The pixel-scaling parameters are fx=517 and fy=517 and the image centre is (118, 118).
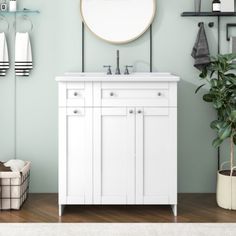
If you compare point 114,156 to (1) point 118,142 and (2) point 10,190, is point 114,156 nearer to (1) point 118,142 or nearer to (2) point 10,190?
(1) point 118,142

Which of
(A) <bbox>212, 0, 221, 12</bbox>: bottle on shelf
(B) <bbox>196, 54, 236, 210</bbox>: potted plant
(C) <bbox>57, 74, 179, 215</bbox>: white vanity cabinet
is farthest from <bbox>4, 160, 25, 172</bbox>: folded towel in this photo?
(A) <bbox>212, 0, 221, 12</bbox>: bottle on shelf

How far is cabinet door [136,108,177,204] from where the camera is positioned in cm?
389

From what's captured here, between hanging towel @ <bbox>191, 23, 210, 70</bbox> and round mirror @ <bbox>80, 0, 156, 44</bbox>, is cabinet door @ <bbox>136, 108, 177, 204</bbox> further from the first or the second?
round mirror @ <bbox>80, 0, 156, 44</bbox>

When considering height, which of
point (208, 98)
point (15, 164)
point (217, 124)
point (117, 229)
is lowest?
point (117, 229)

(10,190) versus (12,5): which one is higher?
(12,5)

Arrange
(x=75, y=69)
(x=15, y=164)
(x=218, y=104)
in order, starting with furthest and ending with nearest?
1. (x=75, y=69)
2. (x=15, y=164)
3. (x=218, y=104)

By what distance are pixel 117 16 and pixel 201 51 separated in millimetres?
780

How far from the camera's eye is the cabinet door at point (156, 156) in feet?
12.8

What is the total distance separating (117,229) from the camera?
3.59 meters

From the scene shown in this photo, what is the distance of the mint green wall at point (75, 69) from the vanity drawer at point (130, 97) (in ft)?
2.26

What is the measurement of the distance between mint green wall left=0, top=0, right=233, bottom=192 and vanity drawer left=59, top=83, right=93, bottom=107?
2.26 feet

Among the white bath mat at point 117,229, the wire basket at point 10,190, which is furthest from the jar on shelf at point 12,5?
the white bath mat at point 117,229

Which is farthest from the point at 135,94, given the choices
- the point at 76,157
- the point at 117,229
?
the point at 117,229

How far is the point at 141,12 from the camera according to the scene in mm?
4449
